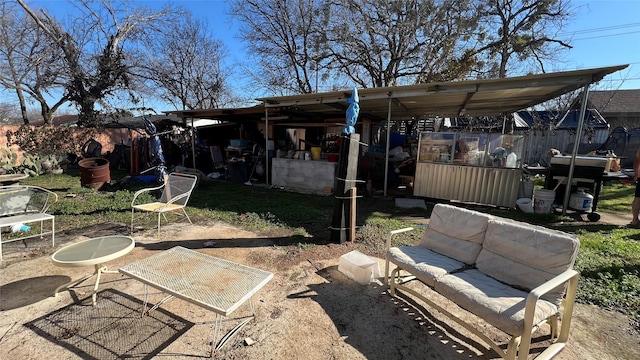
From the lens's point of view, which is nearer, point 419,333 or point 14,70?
point 419,333

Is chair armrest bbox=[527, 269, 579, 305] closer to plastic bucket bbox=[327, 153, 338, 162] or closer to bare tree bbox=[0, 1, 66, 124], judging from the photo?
plastic bucket bbox=[327, 153, 338, 162]

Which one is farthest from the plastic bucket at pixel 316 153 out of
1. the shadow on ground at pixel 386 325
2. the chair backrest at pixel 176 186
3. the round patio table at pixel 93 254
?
the round patio table at pixel 93 254

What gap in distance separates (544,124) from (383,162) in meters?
12.4

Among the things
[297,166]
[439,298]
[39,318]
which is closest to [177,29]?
[297,166]

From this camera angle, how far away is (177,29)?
19.4 meters

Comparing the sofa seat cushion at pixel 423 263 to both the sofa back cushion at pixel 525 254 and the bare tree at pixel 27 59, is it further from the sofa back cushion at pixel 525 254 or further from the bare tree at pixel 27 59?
the bare tree at pixel 27 59

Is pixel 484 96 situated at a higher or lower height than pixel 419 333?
higher

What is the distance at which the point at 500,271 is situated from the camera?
2.47m

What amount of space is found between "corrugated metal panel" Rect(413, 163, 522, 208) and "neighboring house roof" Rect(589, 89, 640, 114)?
2123 centimetres

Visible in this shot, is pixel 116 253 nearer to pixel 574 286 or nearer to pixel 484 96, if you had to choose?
pixel 574 286

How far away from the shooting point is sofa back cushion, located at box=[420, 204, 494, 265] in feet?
8.99

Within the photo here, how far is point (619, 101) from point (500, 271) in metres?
30.0

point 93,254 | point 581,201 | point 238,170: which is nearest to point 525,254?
point 93,254

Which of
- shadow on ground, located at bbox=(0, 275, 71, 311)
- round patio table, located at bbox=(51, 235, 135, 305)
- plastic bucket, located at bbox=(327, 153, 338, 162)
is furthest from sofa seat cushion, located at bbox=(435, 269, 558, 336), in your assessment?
plastic bucket, located at bbox=(327, 153, 338, 162)
